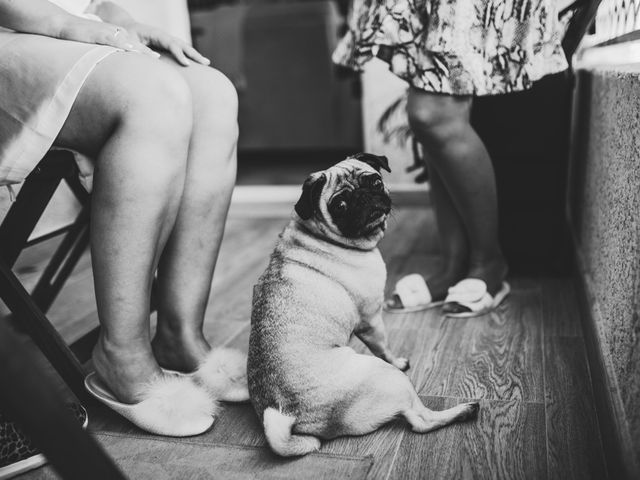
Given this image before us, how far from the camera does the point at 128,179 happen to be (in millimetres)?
982

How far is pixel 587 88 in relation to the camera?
1642mm

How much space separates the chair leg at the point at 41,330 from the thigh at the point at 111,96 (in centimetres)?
27

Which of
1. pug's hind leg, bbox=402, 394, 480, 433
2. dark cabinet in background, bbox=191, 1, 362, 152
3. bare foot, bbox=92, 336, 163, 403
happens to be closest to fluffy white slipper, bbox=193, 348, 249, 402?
bare foot, bbox=92, 336, 163, 403

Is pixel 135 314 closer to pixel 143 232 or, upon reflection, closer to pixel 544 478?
pixel 143 232

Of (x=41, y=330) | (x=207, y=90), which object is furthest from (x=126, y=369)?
(x=207, y=90)

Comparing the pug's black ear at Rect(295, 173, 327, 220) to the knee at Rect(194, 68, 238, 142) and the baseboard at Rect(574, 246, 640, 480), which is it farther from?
the baseboard at Rect(574, 246, 640, 480)

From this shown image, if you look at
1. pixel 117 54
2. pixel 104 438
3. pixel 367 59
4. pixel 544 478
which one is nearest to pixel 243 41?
pixel 367 59

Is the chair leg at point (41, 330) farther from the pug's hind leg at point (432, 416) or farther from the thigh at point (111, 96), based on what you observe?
the pug's hind leg at point (432, 416)

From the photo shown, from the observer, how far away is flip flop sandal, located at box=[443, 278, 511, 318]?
1.46 meters

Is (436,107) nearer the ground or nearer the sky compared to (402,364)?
nearer the sky

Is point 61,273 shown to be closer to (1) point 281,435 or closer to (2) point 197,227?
(2) point 197,227

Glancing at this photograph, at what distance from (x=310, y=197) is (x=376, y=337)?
297 millimetres

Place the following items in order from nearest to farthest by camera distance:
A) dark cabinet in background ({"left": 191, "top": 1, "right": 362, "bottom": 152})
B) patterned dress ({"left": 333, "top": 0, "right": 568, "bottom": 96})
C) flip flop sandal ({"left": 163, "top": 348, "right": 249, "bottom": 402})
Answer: flip flop sandal ({"left": 163, "top": 348, "right": 249, "bottom": 402}), patterned dress ({"left": 333, "top": 0, "right": 568, "bottom": 96}), dark cabinet in background ({"left": 191, "top": 1, "right": 362, "bottom": 152})

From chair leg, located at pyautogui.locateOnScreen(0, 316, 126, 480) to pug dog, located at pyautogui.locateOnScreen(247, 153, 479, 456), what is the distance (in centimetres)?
34
